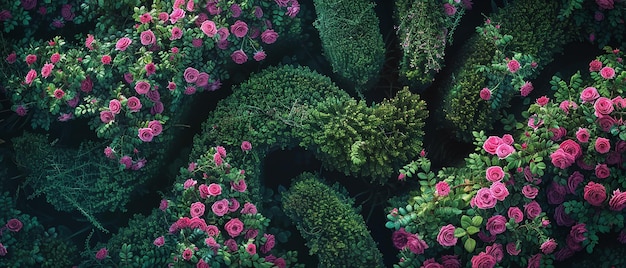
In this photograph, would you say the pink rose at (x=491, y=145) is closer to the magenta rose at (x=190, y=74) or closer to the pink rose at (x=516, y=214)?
the pink rose at (x=516, y=214)

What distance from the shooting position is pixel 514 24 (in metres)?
3.93

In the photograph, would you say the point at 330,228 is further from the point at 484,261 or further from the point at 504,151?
the point at 504,151

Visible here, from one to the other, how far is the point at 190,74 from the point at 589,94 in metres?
2.22

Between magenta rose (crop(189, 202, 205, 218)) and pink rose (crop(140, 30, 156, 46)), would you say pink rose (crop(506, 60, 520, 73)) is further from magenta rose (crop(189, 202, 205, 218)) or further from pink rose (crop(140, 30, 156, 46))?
pink rose (crop(140, 30, 156, 46))

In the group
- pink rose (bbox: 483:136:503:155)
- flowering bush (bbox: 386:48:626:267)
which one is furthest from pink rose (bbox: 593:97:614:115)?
pink rose (bbox: 483:136:503:155)

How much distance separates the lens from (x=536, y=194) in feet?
11.6

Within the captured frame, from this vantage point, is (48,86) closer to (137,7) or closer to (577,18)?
(137,7)

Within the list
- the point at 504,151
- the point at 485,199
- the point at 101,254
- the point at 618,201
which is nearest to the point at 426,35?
the point at 504,151

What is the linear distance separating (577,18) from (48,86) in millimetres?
3102

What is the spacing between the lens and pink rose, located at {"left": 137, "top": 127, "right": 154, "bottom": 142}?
367 cm

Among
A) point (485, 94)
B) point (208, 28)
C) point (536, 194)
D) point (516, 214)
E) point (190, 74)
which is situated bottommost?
point (190, 74)

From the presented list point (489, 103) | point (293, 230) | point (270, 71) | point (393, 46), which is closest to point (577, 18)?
point (489, 103)

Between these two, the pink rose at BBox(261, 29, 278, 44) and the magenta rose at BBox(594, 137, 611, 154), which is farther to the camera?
the pink rose at BBox(261, 29, 278, 44)

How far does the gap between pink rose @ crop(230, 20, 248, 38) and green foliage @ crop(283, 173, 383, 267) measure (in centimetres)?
95
